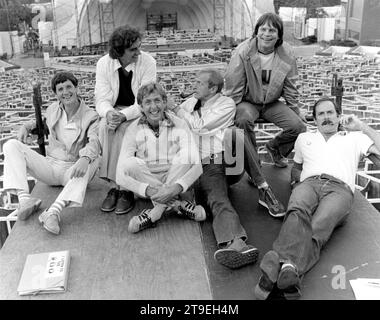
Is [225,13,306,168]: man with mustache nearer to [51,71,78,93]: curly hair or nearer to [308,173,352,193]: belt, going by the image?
[308,173,352,193]: belt

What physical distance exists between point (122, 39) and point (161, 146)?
1.93ft

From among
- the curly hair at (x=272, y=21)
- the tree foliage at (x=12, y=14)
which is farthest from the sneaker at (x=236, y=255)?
the tree foliage at (x=12, y=14)

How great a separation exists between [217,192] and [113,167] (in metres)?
0.55

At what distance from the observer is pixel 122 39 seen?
2.22 meters

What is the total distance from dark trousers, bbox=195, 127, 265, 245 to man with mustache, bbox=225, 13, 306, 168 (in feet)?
Result: 0.90

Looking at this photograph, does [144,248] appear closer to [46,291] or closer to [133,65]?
[46,291]

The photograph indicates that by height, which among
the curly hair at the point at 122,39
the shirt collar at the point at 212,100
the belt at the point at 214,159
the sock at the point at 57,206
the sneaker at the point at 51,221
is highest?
the curly hair at the point at 122,39

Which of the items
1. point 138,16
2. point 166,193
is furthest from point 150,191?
point 138,16

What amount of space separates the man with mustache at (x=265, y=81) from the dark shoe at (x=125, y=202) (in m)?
0.68

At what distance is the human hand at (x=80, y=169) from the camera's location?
6.58 ft

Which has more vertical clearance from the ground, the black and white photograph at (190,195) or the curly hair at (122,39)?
the curly hair at (122,39)

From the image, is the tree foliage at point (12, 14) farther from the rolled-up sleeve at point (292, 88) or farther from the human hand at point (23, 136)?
the rolled-up sleeve at point (292, 88)

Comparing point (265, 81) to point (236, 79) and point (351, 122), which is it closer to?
point (236, 79)

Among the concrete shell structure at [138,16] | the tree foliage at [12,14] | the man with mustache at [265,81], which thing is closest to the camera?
the man with mustache at [265,81]
